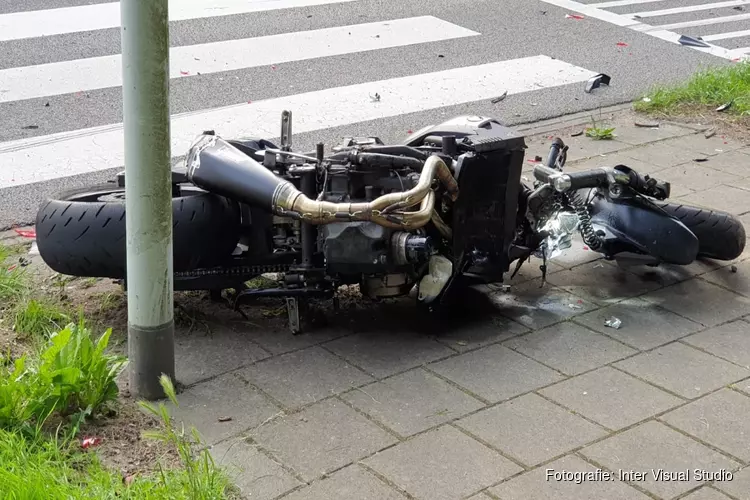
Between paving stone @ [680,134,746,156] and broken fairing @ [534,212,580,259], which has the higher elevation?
broken fairing @ [534,212,580,259]

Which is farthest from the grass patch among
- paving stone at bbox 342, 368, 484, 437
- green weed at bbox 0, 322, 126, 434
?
green weed at bbox 0, 322, 126, 434

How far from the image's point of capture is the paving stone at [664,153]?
7.20m

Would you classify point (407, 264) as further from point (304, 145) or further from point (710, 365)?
point (304, 145)

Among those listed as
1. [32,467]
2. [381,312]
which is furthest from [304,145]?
[32,467]

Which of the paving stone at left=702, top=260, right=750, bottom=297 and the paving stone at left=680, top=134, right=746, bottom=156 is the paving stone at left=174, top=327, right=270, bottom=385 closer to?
the paving stone at left=702, top=260, right=750, bottom=297

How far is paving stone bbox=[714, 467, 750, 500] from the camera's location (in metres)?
3.55

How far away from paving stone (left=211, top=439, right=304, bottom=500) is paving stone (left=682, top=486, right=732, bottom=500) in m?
1.34

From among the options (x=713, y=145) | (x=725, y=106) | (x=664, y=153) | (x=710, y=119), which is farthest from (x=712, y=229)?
(x=725, y=106)

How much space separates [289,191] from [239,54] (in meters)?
5.37

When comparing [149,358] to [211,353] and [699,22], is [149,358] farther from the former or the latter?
[699,22]

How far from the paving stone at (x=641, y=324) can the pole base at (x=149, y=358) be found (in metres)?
1.94

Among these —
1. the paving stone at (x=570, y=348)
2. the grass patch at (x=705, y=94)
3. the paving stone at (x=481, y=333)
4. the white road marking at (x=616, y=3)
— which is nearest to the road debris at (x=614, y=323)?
the paving stone at (x=570, y=348)

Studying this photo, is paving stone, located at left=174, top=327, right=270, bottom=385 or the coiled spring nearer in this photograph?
paving stone, located at left=174, top=327, right=270, bottom=385

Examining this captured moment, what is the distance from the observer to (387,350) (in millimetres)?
4496
